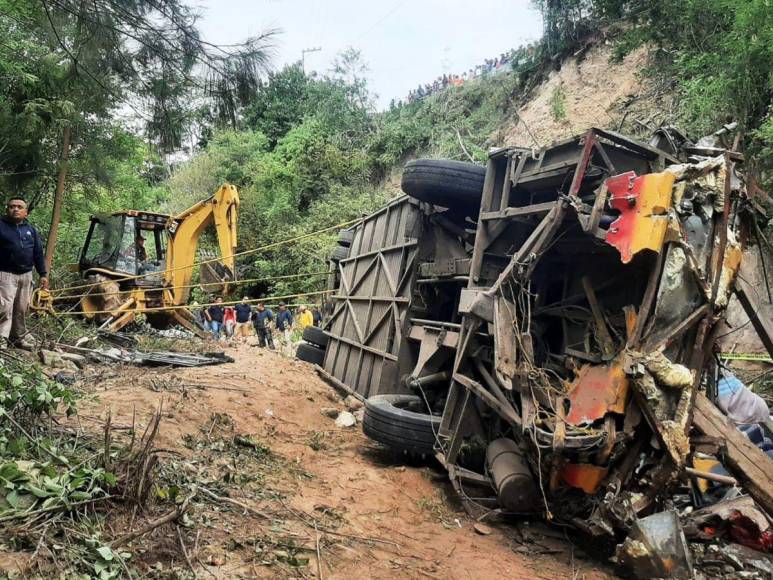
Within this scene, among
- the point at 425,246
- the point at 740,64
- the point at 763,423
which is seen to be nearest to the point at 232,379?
the point at 425,246

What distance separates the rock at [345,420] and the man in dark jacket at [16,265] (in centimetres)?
371

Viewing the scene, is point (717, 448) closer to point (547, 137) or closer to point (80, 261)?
point (80, 261)

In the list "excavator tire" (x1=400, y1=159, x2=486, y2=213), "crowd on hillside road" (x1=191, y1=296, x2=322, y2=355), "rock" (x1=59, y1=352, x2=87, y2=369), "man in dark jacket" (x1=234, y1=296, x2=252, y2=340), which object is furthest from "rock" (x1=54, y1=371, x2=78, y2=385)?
"man in dark jacket" (x1=234, y1=296, x2=252, y2=340)

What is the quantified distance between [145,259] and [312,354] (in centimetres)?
510

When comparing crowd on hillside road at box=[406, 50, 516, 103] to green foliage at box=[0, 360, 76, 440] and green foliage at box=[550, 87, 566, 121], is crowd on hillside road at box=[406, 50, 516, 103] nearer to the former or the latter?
green foliage at box=[550, 87, 566, 121]

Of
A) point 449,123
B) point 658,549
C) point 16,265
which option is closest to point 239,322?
point 16,265

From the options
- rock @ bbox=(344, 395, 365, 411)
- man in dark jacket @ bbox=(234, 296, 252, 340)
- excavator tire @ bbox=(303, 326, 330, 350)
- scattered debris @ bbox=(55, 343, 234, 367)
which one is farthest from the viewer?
man in dark jacket @ bbox=(234, 296, 252, 340)

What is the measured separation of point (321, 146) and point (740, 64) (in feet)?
60.4

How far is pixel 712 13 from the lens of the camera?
33.9 feet

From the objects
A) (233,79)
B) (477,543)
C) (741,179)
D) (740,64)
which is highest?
(740,64)

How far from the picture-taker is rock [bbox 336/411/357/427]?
709 cm

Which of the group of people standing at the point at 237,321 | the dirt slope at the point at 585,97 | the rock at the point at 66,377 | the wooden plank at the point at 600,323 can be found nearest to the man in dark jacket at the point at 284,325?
the group of people standing at the point at 237,321

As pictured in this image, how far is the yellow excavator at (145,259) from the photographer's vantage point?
1123cm

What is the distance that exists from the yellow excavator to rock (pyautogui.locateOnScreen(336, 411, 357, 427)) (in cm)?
488
